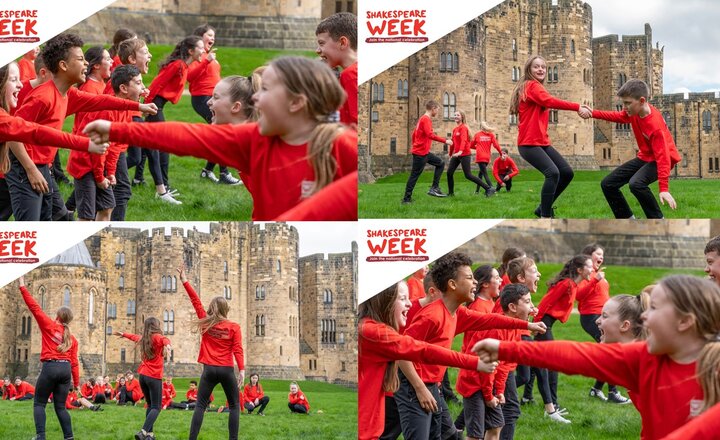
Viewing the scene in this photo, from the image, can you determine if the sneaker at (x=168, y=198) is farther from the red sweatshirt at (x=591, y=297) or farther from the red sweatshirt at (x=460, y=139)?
the red sweatshirt at (x=591, y=297)

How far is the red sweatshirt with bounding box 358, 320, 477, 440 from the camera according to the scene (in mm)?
6969

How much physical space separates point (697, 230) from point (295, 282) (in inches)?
159

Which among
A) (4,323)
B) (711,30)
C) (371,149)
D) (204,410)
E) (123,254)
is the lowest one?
(204,410)

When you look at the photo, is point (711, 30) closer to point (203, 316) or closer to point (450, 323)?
point (450, 323)

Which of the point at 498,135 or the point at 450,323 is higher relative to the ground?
the point at 498,135

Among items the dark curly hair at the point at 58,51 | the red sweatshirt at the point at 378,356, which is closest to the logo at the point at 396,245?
the red sweatshirt at the point at 378,356

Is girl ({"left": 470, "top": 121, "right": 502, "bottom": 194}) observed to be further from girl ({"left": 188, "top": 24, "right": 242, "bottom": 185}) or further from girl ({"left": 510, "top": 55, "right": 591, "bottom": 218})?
girl ({"left": 188, "top": 24, "right": 242, "bottom": 185})

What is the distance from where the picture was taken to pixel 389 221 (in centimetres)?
953

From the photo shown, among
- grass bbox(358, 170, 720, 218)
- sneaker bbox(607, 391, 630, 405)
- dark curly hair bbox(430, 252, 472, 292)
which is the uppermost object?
grass bbox(358, 170, 720, 218)

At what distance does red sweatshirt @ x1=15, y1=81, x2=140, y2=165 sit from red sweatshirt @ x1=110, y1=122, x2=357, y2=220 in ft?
8.31

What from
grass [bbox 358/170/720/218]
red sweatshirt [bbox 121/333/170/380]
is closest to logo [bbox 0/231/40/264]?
red sweatshirt [bbox 121/333/170/380]

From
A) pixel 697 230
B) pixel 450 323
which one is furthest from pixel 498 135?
pixel 450 323

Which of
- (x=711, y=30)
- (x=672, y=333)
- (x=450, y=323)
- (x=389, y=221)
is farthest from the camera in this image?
(x=711, y=30)

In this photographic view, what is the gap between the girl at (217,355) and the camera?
8938 millimetres
